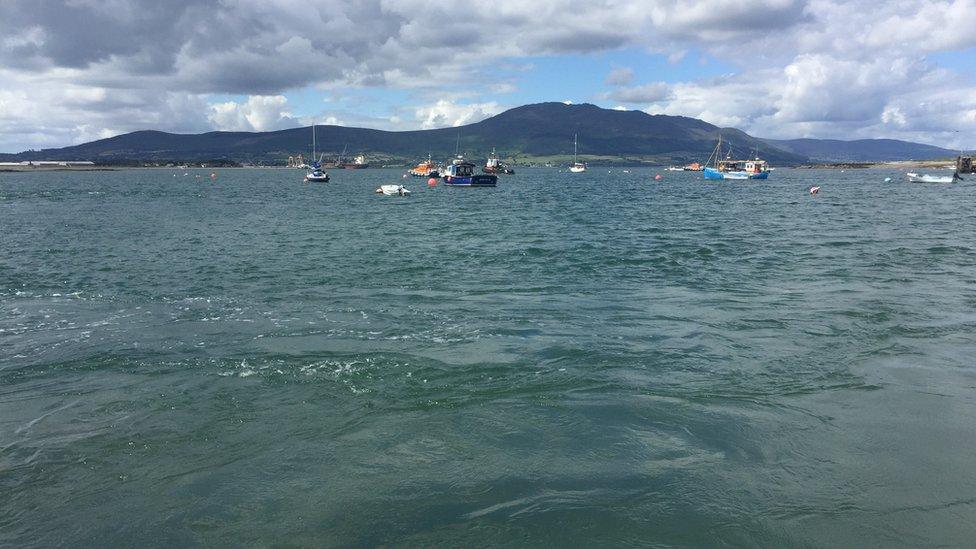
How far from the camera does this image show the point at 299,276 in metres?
26.2

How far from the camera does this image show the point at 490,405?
1223 centimetres

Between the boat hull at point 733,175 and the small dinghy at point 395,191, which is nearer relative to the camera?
the small dinghy at point 395,191

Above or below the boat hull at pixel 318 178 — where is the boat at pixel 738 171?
above

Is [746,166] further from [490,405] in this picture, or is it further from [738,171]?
[490,405]

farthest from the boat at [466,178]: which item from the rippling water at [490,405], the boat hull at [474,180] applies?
the rippling water at [490,405]

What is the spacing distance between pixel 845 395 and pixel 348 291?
1626 cm

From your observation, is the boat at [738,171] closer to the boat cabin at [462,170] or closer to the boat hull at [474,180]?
the boat hull at [474,180]

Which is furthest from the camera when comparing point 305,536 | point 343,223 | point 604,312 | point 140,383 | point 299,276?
point 343,223

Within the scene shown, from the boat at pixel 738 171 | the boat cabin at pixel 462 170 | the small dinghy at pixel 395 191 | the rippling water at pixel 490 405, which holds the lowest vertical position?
the rippling water at pixel 490 405

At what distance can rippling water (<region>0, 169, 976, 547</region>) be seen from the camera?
8398mm

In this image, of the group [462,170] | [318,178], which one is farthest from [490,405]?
[318,178]

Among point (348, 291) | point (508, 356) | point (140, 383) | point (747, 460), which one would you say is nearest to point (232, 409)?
point (140, 383)

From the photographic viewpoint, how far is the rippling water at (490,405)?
8398mm

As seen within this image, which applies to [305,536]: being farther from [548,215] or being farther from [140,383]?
[548,215]
